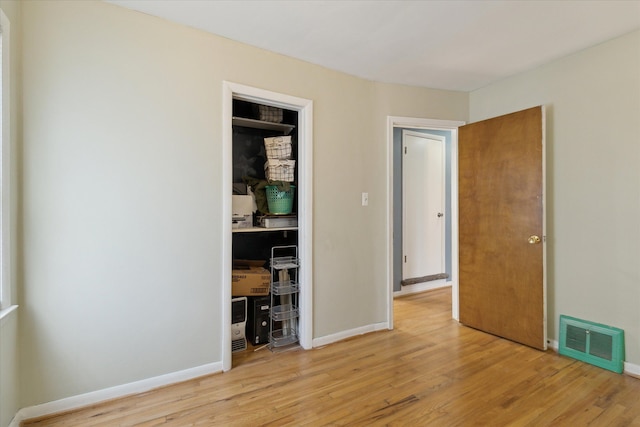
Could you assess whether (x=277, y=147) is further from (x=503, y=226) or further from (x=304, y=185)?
(x=503, y=226)

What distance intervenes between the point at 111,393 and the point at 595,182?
357 cm

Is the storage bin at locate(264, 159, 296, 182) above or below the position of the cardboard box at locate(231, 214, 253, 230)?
above

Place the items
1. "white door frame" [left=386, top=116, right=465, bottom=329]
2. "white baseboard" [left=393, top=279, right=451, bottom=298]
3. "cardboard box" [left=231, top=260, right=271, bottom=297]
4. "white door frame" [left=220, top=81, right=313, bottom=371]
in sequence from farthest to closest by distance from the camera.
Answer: "white baseboard" [left=393, top=279, right=451, bottom=298], "white door frame" [left=386, top=116, right=465, bottom=329], "cardboard box" [left=231, top=260, right=271, bottom=297], "white door frame" [left=220, top=81, right=313, bottom=371]

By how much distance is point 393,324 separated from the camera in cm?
295

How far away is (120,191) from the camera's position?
1792 mm

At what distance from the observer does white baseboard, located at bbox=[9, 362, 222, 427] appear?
1.61 metres

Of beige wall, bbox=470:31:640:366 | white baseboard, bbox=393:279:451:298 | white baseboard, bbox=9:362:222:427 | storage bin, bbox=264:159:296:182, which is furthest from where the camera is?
white baseboard, bbox=393:279:451:298

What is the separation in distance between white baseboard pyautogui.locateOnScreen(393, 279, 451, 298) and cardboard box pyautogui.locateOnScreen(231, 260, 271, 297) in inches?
82.6

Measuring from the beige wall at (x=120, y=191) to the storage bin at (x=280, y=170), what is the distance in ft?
1.70

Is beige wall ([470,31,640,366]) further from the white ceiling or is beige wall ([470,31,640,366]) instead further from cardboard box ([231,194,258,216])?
cardboard box ([231,194,258,216])

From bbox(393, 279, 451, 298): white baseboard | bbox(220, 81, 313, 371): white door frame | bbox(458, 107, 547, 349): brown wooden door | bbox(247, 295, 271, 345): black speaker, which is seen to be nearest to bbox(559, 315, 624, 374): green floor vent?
bbox(458, 107, 547, 349): brown wooden door

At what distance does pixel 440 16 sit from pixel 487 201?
5.35 ft

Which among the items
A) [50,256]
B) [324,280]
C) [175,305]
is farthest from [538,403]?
[50,256]

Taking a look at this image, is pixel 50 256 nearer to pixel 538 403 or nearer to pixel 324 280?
pixel 324 280
